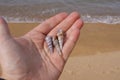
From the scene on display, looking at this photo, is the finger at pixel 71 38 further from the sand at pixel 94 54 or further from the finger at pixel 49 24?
the sand at pixel 94 54

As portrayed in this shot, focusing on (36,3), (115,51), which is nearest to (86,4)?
(36,3)

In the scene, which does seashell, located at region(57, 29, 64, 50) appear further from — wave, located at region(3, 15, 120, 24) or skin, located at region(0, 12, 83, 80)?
wave, located at region(3, 15, 120, 24)

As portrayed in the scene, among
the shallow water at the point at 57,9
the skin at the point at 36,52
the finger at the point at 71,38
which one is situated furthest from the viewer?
the shallow water at the point at 57,9

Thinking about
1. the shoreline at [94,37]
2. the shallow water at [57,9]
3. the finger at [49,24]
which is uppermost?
the finger at [49,24]

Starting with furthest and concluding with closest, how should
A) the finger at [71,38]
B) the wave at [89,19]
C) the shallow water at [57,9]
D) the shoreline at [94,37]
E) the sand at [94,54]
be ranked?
the shallow water at [57,9]
the wave at [89,19]
the shoreline at [94,37]
the sand at [94,54]
the finger at [71,38]

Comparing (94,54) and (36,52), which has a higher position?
(36,52)

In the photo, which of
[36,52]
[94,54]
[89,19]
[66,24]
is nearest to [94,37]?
[94,54]

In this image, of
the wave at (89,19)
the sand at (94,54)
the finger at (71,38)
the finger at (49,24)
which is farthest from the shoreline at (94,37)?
the finger at (71,38)

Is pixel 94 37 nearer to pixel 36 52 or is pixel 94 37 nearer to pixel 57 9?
pixel 57 9
